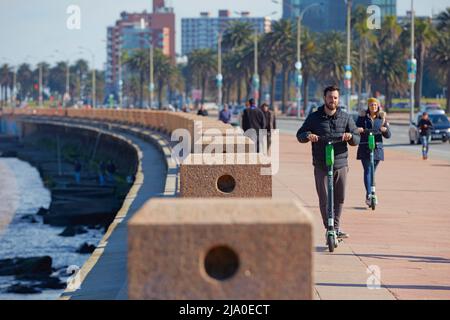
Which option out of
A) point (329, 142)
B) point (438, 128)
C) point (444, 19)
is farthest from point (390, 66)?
point (329, 142)

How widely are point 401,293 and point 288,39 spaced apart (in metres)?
103

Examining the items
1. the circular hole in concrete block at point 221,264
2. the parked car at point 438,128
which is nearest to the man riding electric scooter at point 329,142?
the circular hole in concrete block at point 221,264

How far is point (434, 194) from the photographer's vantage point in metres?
19.2

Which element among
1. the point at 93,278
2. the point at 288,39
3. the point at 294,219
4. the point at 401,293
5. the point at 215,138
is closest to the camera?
the point at 294,219

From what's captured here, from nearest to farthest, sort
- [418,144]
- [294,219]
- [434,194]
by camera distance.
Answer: [294,219]
[434,194]
[418,144]

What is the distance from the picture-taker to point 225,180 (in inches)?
435

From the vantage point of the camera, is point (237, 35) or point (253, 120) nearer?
point (253, 120)

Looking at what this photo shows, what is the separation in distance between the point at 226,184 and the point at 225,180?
4 centimetres

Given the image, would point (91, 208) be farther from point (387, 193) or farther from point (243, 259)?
point (243, 259)

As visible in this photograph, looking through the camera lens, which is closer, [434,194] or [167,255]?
[167,255]

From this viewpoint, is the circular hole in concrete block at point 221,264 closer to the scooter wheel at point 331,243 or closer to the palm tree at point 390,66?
the scooter wheel at point 331,243

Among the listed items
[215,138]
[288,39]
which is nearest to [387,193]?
[215,138]

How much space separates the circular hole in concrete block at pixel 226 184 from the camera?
11008 millimetres

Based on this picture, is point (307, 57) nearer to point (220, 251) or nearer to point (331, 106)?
point (331, 106)
